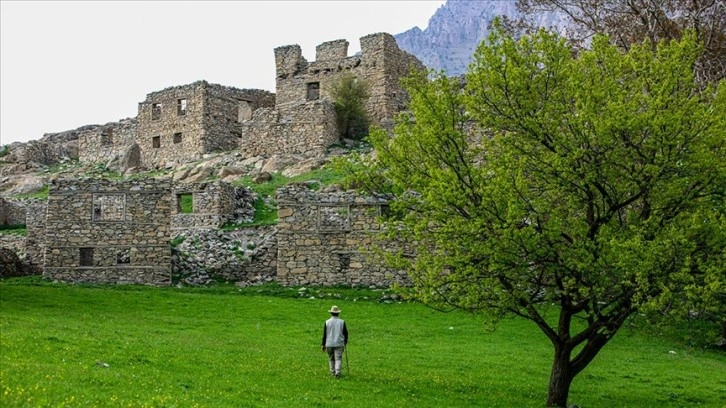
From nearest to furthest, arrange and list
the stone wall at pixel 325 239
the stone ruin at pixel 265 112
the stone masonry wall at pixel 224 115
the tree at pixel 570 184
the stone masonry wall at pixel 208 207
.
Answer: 1. the tree at pixel 570 184
2. the stone wall at pixel 325 239
3. the stone masonry wall at pixel 208 207
4. the stone ruin at pixel 265 112
5. the stone masonry wall at pixel 224 115

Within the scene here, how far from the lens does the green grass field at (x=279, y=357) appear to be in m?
15.7

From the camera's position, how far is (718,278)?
15.5 metres

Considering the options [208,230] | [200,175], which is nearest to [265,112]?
[200,175]

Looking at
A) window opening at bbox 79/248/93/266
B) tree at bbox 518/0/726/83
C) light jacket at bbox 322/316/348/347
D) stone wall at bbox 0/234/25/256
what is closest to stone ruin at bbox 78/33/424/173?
stone wall at bbox 0/234/25/256

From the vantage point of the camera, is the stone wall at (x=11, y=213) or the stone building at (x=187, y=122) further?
the stone building at (x=187, y=122)

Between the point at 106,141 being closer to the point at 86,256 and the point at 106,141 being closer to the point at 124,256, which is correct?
the point at 86,256

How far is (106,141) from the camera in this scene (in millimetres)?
63250

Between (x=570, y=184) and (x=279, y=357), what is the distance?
8886 millimetres

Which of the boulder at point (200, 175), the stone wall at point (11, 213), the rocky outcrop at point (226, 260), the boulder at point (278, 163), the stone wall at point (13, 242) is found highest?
the boulder at point (278, 163)

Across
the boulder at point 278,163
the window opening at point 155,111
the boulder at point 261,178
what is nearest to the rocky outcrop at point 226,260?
the boulder at point 261,178

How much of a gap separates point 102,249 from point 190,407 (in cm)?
2357

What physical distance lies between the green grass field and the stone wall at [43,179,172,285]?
6.77 ft

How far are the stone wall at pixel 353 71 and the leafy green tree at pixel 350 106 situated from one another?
3.88 feet

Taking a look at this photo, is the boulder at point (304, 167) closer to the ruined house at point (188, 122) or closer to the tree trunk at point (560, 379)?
the ruined house at point (188, 122)
